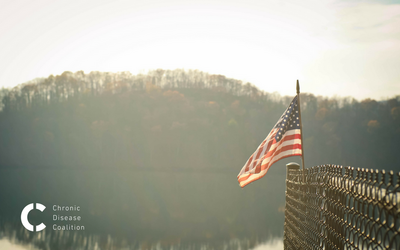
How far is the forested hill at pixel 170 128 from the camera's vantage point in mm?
66375

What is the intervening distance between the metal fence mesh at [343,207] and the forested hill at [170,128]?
59869 mm

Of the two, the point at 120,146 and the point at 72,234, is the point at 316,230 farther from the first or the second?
the point at 120,146

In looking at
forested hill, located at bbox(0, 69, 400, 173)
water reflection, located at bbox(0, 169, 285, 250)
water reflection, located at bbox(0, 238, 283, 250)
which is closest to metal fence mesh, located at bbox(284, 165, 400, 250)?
water reflection, located at bbox(0, 238, 283, 250)

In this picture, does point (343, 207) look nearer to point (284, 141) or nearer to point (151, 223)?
point (284, 141)

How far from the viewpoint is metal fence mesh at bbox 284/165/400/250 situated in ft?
5.97

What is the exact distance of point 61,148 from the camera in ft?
222

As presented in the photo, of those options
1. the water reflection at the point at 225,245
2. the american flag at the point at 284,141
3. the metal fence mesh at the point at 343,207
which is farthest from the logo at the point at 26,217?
the metal fence mesh at the point at 343,207

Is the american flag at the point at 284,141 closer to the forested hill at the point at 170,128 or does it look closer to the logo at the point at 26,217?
the logo at the point at 26,217

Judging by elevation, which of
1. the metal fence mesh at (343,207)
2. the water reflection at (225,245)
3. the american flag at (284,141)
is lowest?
the water reflection at (225,245)

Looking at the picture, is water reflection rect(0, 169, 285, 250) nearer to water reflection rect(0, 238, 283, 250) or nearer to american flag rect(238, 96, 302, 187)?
water reflection rect(0, 238, 283, 250)

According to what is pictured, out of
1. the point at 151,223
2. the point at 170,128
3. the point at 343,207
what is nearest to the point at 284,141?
the point at 343,207

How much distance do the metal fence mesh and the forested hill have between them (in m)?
59.9

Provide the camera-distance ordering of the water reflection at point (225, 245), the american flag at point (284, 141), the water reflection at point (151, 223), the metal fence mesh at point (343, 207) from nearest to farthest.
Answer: the metal fence mesh at point (343, 207), the american flag at point (284, 141), the water reflection at point (225, 245), the water reflection at point (151, 223)

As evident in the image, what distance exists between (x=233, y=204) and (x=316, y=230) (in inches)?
733
